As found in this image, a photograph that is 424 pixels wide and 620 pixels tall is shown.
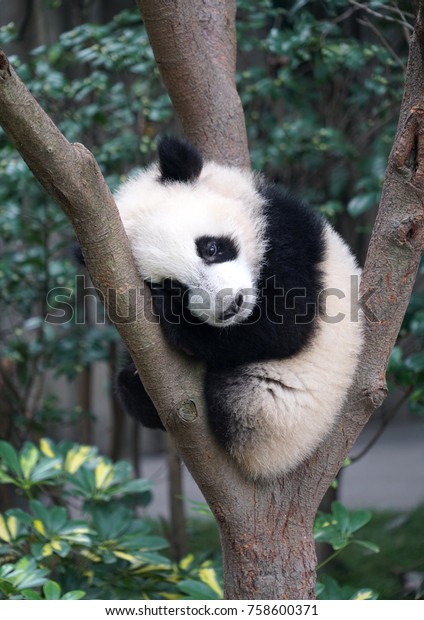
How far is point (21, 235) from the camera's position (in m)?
3.34

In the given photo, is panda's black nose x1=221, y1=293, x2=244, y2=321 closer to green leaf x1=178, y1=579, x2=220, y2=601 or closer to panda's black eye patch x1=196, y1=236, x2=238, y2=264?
panda's black eye patch x1=196, y1=236, x2=238, y2=264

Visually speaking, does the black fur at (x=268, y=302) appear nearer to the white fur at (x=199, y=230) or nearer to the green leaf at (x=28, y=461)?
the white fur at (x=199, y=230)

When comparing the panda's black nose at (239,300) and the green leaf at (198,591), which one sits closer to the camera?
the panda's black nose at (239,300)

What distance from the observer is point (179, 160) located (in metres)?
1.83

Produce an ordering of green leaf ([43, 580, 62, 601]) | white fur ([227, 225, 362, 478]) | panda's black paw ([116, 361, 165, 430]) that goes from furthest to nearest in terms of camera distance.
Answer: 1. panda's black paw ([116, 361, 165, 430])
2. green leaf ([43, 580, 62, 601])
3. white fur ([227, 225, 362, 478])

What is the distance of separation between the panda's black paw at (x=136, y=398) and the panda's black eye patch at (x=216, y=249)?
43 centimetres

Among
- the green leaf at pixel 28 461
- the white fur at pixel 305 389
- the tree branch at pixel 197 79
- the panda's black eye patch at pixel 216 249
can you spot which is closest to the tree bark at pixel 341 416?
the white fur at pixel 305 389

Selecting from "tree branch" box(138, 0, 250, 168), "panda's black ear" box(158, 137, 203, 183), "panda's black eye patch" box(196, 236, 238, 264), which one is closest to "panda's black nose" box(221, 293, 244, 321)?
"panda's black eye patch" box(196, 236, 238, 264)

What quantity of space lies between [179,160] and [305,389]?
0.66 metres

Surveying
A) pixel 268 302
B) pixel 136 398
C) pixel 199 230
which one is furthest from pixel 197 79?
pixel 136 398

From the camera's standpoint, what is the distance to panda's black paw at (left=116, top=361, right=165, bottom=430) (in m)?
1.99

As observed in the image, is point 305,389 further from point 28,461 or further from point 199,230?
point 28,461

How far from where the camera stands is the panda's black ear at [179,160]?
1.83 m

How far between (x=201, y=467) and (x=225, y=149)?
3.14 ft
